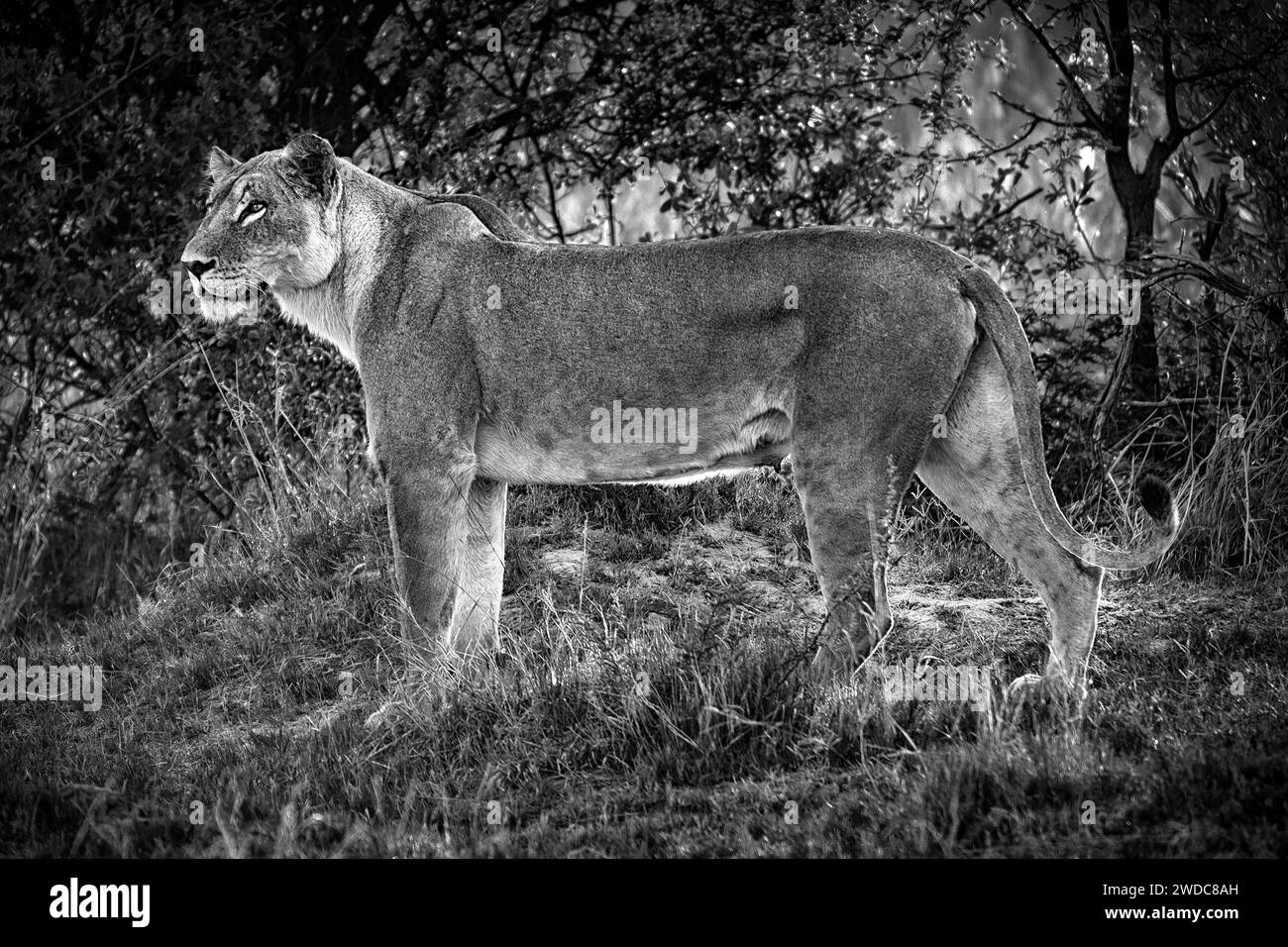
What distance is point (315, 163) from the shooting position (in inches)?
271

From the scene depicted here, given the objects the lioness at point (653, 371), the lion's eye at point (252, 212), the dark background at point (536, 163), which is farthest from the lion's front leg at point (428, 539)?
→ the dark background at point (536, 163)

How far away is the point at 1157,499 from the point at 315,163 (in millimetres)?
4140

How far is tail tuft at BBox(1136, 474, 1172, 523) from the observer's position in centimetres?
606

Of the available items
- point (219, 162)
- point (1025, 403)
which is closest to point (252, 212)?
point (219, 162)

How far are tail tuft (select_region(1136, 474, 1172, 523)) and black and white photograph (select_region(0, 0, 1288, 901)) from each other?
0.02m

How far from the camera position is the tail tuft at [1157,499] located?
239 inches

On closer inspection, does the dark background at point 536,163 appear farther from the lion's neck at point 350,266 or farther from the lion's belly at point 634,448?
the lion's belly at point 634,448

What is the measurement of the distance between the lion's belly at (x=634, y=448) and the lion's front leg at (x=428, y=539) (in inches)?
9.2

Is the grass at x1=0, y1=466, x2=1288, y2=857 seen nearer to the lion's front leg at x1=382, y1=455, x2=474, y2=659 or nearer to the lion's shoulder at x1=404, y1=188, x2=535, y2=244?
the lion's front leg at x1=382, y1=455, x2=474, y2=659

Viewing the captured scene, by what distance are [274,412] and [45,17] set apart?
10.8 ft

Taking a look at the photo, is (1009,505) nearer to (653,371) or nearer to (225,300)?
(653,371)

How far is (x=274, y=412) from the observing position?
10258mm

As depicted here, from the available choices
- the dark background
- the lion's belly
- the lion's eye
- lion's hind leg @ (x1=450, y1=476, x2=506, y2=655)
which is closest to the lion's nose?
the lion's eye

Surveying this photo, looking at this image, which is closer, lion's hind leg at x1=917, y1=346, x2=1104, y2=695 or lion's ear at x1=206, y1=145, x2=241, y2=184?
lion's hind leg at x1=917, y1=346, x2=1104, y2=695
